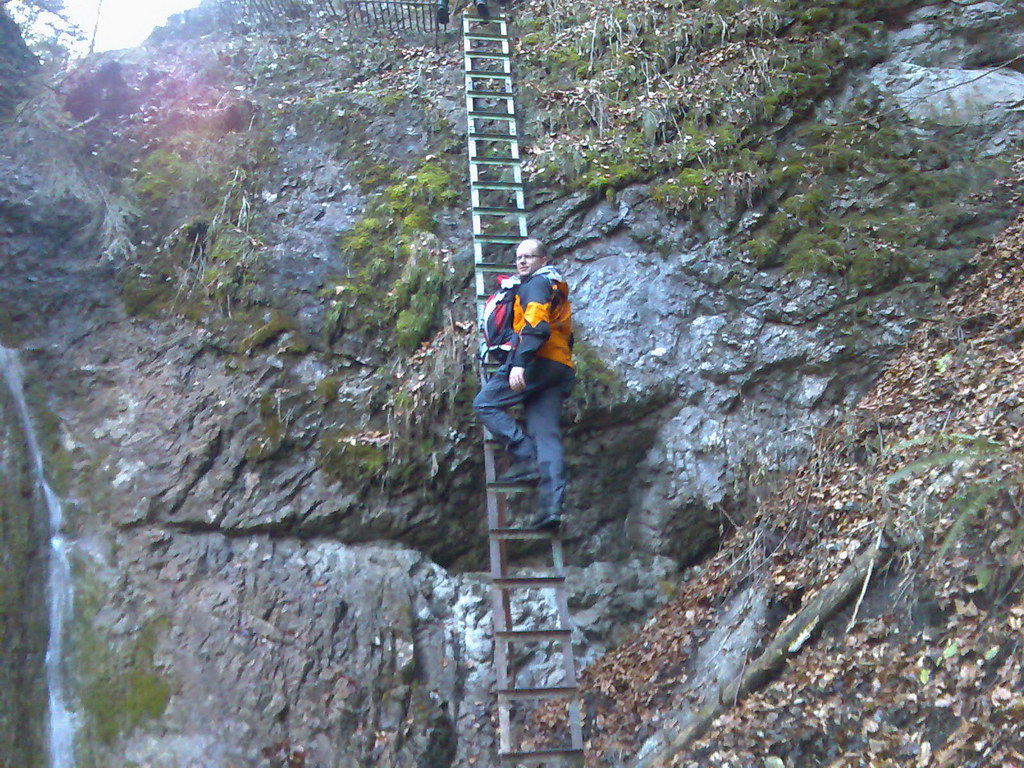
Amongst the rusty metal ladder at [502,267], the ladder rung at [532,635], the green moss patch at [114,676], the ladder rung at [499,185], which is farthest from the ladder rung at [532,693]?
the ladder rung at [499,185]

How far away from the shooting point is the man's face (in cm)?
651

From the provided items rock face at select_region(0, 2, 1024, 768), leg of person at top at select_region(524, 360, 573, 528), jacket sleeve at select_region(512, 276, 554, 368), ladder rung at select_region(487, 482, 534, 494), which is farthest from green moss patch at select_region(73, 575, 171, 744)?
jacket sleeve at select_region(512, 276, 554, 368)

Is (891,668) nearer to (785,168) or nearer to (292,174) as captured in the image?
(785,168)

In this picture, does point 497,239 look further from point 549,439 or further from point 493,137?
point 549,439

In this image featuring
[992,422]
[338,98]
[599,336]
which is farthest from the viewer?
[338,98]

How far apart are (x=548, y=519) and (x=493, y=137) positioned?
4.75 metres

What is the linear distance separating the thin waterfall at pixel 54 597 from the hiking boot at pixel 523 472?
339 cm

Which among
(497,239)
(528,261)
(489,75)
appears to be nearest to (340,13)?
(489,75)

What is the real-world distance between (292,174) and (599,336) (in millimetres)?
4052

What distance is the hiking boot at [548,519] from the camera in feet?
19.9

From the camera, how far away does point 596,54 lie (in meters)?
10.7

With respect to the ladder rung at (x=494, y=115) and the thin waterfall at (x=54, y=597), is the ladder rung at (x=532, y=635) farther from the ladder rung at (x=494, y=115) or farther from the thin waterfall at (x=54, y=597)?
the ladder rung at (x=494, y=115)

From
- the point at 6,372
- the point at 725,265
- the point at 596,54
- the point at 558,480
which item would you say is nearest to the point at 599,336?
the point at 725,265

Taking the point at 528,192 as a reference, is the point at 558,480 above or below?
below
